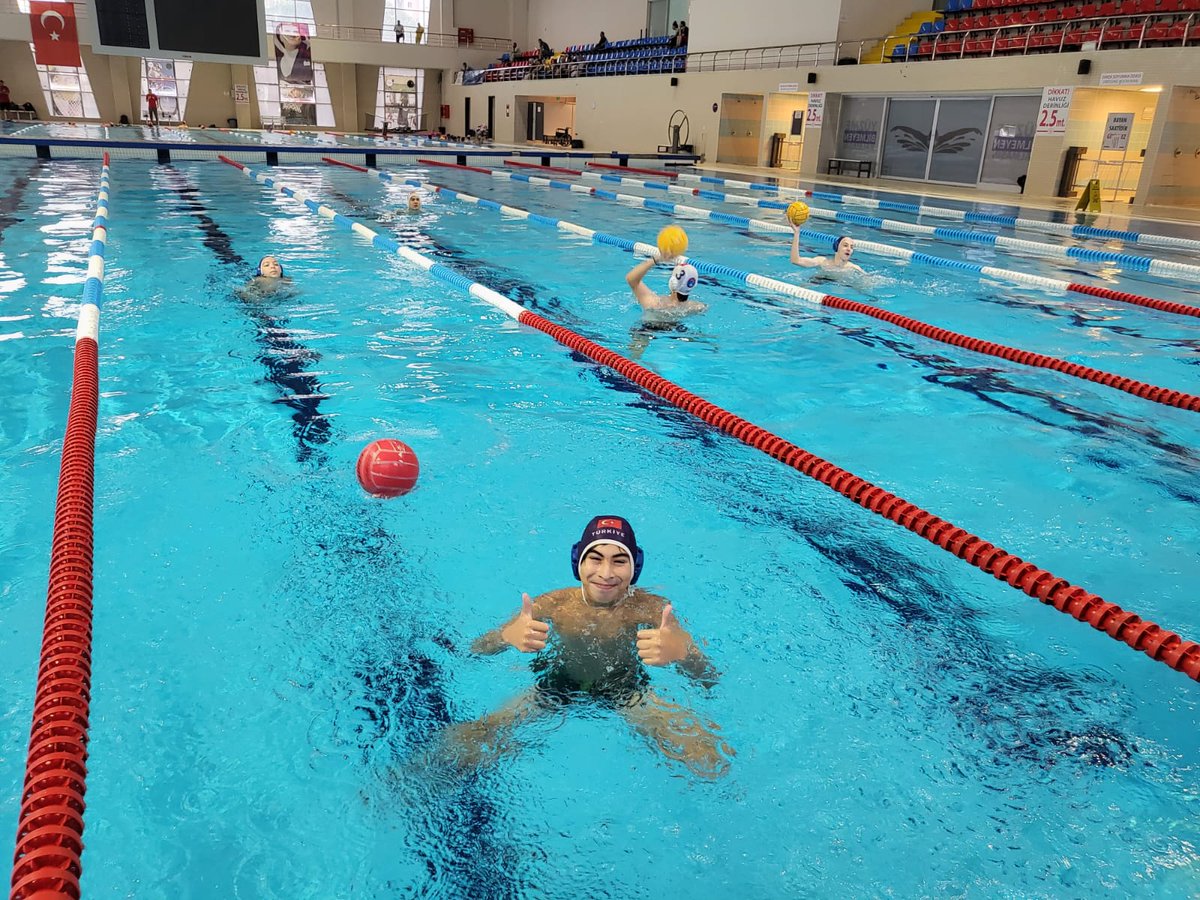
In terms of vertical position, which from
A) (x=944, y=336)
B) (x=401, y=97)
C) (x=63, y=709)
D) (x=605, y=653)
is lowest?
(x=605, y=653)

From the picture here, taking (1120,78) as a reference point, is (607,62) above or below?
above

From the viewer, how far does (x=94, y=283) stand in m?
6.30

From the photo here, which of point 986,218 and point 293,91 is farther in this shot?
point 293,91

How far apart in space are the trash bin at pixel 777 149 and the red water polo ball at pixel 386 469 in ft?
75.5

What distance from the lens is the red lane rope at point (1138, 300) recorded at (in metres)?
7.33

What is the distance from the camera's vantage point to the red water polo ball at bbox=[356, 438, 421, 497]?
3311 mm

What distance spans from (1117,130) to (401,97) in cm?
3227

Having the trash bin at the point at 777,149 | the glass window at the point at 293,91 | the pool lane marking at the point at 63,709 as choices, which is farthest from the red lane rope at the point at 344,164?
the glass window at the point at 293,91

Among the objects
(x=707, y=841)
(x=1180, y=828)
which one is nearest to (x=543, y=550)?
(x=707, y=841)

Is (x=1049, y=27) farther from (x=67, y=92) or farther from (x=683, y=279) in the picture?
(x=67, y=92)

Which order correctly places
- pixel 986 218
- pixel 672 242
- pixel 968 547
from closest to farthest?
pixel 968 547
pixel 672 242
pixel 986 218

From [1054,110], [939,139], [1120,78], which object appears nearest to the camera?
[1120,78]

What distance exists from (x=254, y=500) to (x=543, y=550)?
49.1 inches

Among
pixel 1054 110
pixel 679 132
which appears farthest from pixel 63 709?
pixel 679 132
